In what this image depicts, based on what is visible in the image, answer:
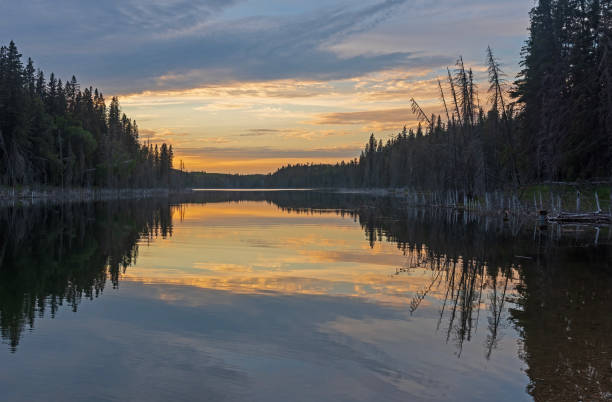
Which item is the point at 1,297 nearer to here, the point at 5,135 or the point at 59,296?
the point at 59,296

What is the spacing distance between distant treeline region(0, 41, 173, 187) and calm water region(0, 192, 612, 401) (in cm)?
6546

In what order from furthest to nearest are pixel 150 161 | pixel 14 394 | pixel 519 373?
pixel 150 161 → pixel 519 373 → pixel 14 394

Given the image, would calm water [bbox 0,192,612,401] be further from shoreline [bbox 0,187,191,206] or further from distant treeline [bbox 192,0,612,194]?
shoreline [bbox 0,187,191,206]

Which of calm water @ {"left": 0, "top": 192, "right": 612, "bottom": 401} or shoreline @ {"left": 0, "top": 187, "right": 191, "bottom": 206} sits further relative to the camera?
shoreline @ {"left": 0, "top": 187, "right": 191, "bottom": 206}

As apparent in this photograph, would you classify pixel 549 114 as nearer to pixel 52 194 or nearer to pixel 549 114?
pixel 549 114

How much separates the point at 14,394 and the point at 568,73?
172ft

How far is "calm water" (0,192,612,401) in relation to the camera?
8.75m

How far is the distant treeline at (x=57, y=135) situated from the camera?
8075 centimetres

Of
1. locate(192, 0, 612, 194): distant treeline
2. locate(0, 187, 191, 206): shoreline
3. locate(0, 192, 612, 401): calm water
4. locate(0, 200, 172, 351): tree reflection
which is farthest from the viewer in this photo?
locate(0, 187, 191, 206): shoreline

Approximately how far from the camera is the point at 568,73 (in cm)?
4897

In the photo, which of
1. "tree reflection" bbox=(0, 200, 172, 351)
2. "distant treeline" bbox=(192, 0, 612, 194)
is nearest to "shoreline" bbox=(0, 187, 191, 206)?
"tree reflection" bbox=(0, 200, 172, 351)

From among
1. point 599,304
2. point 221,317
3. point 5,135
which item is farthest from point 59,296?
point 5,135

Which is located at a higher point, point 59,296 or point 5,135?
point 5,135

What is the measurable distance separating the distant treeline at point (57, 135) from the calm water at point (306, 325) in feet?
215
